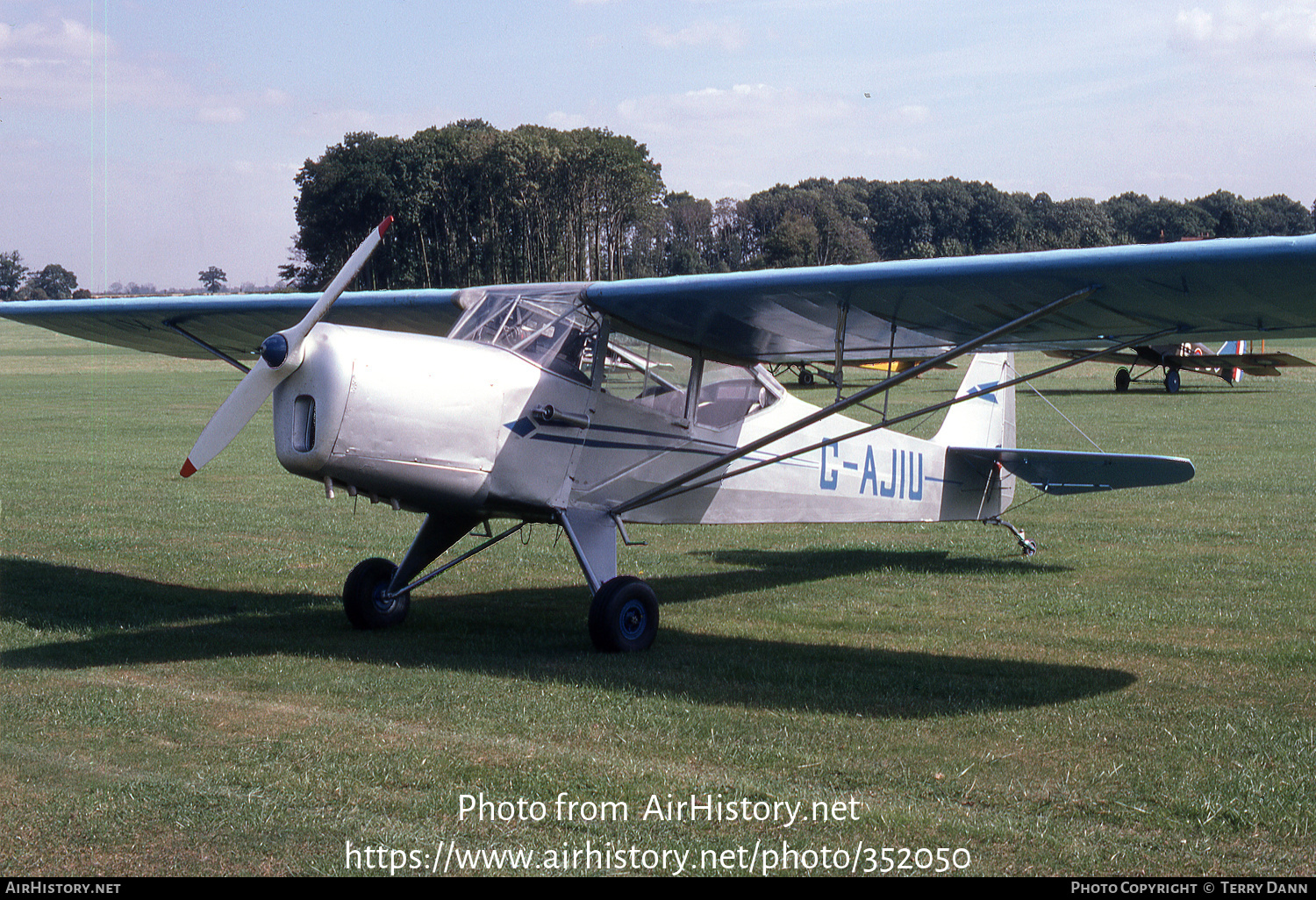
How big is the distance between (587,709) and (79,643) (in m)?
3.59

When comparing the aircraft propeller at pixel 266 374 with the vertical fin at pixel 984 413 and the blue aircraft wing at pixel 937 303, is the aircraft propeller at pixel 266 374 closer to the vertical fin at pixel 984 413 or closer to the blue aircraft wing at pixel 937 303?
the blue aircraft wing at pixel 937 303

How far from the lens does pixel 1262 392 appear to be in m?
34.9

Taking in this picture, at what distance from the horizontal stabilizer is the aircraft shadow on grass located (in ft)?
8.31

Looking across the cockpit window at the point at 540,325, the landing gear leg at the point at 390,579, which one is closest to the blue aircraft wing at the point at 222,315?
the cockpit window at the point at 540,325

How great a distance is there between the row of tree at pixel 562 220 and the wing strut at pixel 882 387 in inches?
1861

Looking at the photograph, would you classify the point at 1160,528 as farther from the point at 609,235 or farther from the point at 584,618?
the point at 609,235

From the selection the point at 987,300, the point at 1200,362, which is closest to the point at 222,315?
the point at 987,300

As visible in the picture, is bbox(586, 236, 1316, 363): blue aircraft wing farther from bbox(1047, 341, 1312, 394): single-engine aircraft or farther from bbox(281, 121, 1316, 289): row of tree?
bbox(281, 121, 1316, 289): row of tree

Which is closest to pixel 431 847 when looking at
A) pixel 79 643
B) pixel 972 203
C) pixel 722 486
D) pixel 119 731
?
pixel 119 731

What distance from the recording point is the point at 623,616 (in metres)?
7.25

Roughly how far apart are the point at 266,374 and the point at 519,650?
2.37 metres

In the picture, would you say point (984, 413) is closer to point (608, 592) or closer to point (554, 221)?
point (608, 592)

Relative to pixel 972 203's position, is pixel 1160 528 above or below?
below

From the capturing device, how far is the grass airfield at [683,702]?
13.8ft
